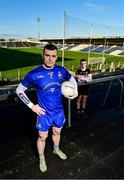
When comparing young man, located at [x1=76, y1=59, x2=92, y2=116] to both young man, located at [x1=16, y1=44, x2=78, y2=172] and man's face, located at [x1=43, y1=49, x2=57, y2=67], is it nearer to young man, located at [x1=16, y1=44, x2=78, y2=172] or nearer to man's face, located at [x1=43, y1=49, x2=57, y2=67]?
young man, located at [x1=16, y1=44, x2=78, y2=172]

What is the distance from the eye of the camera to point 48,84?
11.1 feet

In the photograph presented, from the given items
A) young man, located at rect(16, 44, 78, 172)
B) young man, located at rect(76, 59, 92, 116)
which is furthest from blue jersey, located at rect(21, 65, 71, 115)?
young man, located at rect(76, 59, 92, 116)

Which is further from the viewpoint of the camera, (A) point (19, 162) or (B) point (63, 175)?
(A) point (19, 162)

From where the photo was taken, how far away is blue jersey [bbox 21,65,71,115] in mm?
3350

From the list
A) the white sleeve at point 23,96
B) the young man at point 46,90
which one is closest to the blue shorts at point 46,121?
the young man at point 46,90

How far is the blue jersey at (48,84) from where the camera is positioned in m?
3.35

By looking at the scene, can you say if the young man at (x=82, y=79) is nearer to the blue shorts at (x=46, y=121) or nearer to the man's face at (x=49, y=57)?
the blue shorts at (x=46, y=121)

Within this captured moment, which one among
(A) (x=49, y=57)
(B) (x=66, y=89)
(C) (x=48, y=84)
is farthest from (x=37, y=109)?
(A) (x=49, y=57)

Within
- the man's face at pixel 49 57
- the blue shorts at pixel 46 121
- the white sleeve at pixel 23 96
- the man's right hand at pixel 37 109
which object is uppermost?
the man's face at pixel 49 57

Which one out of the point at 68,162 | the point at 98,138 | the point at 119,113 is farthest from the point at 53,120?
the point at 119,113

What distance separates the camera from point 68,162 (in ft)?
12.6

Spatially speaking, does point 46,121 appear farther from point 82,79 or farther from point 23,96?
point 82,79

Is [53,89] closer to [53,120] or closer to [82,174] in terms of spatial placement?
[53,120]

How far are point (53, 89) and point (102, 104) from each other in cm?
411
